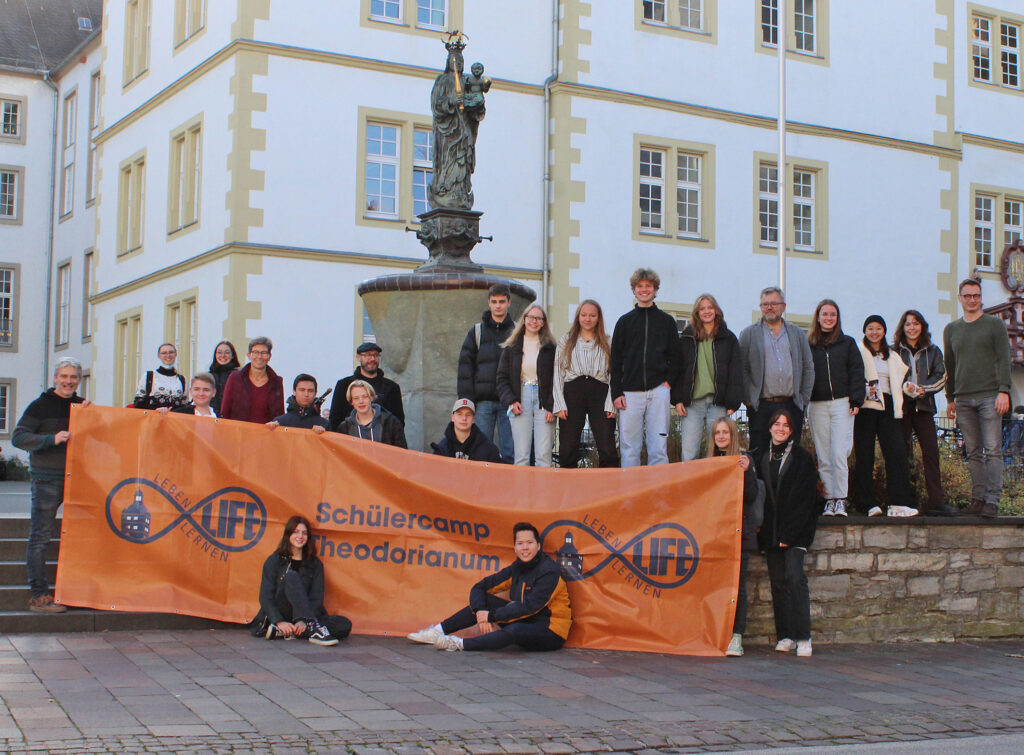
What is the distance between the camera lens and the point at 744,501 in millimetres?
10070

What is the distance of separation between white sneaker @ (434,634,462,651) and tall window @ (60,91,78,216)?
32138 millimetres

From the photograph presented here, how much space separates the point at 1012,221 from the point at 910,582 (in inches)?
884

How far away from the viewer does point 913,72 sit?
1172 inches

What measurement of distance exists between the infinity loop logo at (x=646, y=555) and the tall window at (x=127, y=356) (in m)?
19.5

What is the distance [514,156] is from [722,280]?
5.09 meters

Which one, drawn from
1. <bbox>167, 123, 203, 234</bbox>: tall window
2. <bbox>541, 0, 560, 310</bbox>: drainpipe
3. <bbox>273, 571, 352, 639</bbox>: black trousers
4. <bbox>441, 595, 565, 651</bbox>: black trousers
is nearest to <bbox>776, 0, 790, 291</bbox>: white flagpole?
<bbox>541, 0, 560, 310</bbox>: drainpipe

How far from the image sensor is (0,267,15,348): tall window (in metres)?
39.8

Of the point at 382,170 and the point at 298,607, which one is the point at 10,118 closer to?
the point at 382,170

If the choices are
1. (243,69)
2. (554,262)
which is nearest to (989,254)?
(554,262)

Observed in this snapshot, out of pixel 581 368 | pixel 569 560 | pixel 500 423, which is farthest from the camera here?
pixel 500 423

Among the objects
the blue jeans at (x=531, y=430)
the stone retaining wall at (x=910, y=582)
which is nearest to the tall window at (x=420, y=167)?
the blue jeans at (x=531, y=430)

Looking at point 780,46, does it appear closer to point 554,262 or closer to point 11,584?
point 554,262

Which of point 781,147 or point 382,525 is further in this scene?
point 781,147

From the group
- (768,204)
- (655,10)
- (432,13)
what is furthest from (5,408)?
(768,204)
